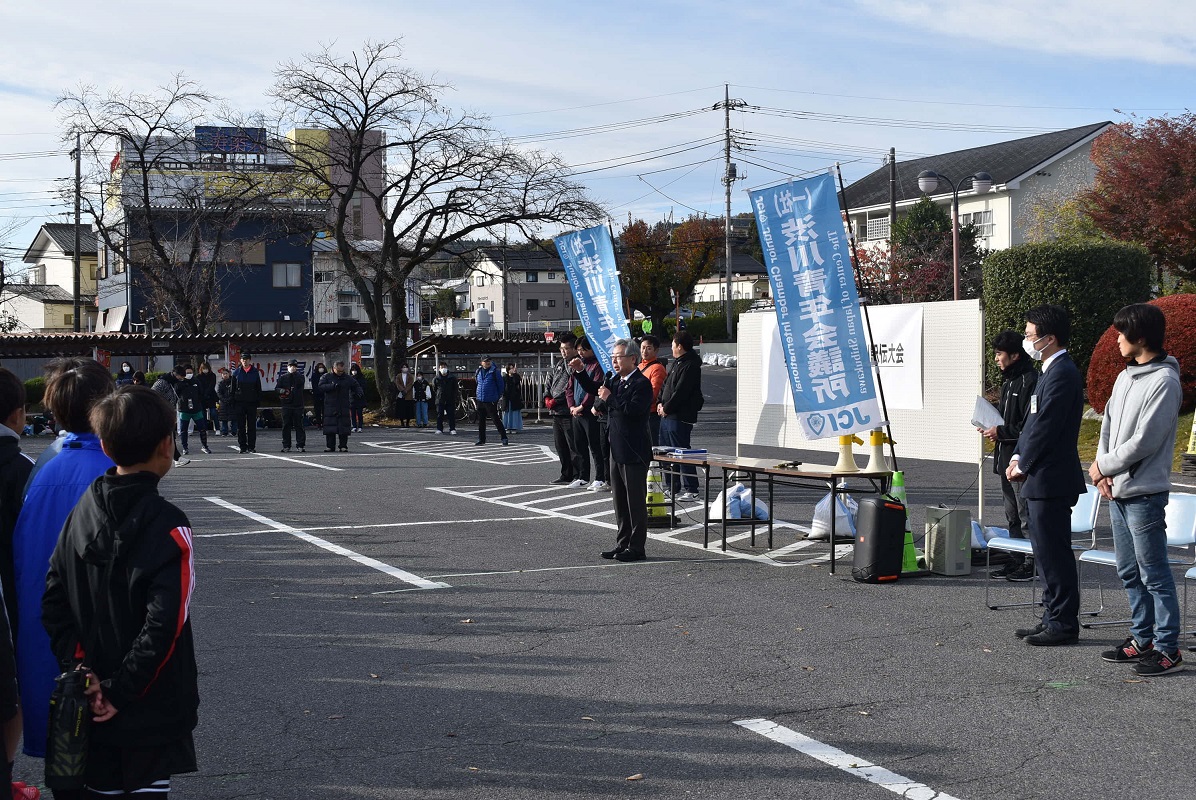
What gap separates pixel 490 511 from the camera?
13.0 meters

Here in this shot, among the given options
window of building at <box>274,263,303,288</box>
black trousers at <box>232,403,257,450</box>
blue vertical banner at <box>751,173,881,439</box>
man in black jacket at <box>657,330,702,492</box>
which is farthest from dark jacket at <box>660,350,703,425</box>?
window of building at <box>274,263,303,288</box>

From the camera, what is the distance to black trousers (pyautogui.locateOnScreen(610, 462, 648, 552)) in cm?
935

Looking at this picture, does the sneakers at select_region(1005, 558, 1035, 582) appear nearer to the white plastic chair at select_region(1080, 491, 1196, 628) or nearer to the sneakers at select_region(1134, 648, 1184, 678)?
the white plastic chair at select_region(1080, 491, 1196, 628)

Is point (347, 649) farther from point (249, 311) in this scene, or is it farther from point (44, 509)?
Answer: point (249, 311)

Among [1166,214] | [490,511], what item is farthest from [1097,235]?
[490,511]

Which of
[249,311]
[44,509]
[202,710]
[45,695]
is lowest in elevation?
[202,710]

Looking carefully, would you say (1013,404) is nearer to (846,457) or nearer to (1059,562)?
(846,457)

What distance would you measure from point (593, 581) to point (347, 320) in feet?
201

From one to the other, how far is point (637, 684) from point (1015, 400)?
439 centimetres

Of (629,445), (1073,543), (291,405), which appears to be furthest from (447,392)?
(1073,543)

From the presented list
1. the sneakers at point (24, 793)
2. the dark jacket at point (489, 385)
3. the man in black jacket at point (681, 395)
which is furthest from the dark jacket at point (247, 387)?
the sneakers at point (24, 793)

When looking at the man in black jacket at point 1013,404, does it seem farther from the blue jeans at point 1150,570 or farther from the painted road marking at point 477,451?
the painted road marking at point 477,451

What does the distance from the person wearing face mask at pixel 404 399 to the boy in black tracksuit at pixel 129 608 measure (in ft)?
93.5

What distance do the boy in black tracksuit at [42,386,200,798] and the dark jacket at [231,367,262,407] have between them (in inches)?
767
